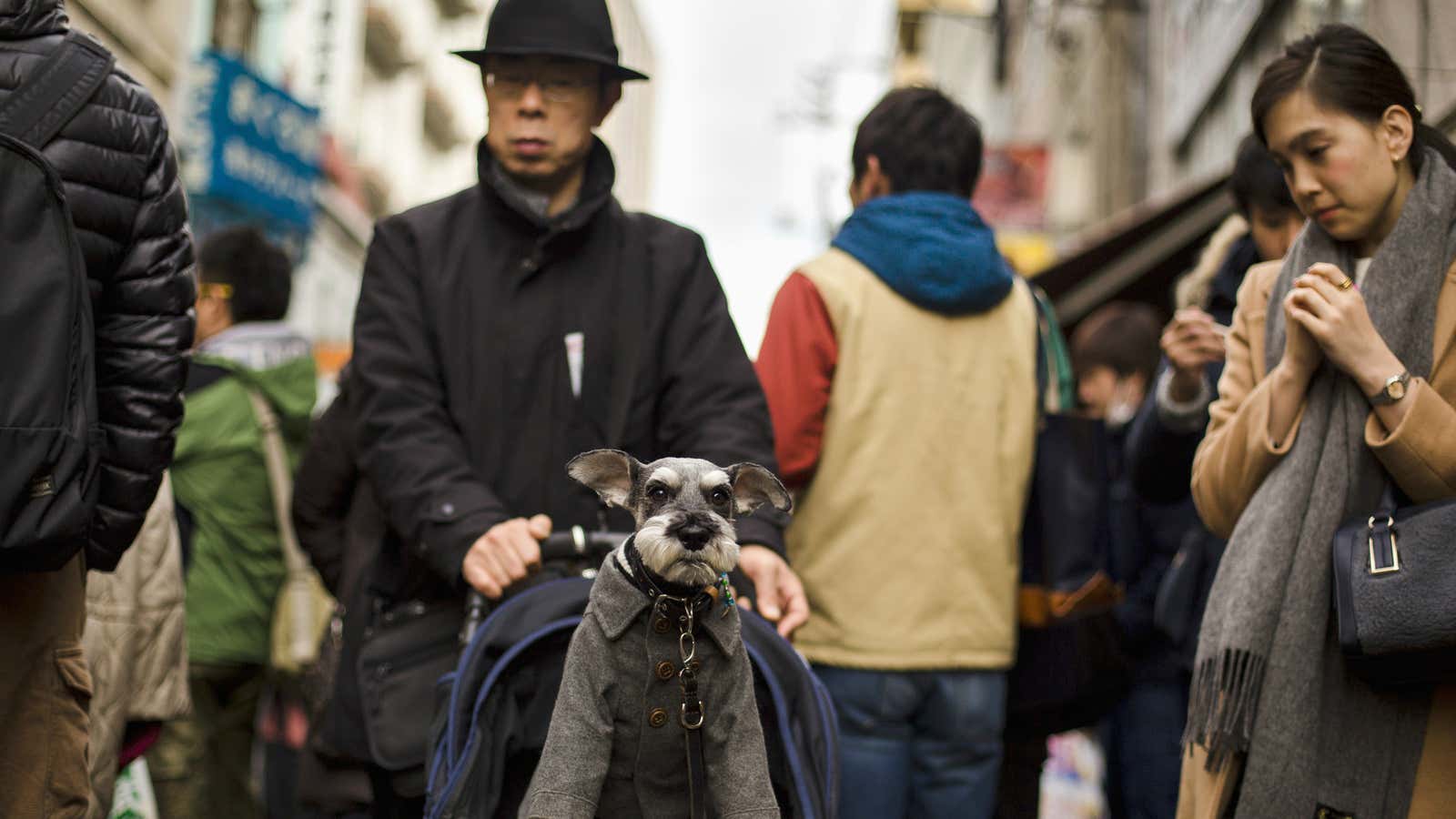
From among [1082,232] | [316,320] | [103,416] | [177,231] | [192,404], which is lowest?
[316,320]

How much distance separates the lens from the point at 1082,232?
2030 cm

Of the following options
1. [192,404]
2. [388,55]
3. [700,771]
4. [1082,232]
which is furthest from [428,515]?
[388,55]

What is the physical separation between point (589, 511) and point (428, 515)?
0.45 meters

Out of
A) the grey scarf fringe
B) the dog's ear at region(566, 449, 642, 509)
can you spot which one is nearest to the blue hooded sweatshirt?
the grey scarf fringe

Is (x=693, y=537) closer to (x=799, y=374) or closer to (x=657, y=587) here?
(x=657, y=587)

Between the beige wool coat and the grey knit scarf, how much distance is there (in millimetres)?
40

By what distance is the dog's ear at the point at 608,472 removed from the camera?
3.13 metres

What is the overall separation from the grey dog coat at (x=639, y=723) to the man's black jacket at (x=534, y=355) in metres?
0.86

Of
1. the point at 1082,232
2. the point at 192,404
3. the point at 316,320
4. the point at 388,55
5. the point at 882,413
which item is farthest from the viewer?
the point at 388,55

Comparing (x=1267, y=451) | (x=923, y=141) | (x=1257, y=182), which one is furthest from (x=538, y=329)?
(x=1257, y=182)

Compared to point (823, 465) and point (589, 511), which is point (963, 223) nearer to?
point (823, 465)

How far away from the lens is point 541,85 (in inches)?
167

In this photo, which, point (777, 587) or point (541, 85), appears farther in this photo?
point (541, 85)

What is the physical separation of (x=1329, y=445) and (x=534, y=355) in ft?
6.53
